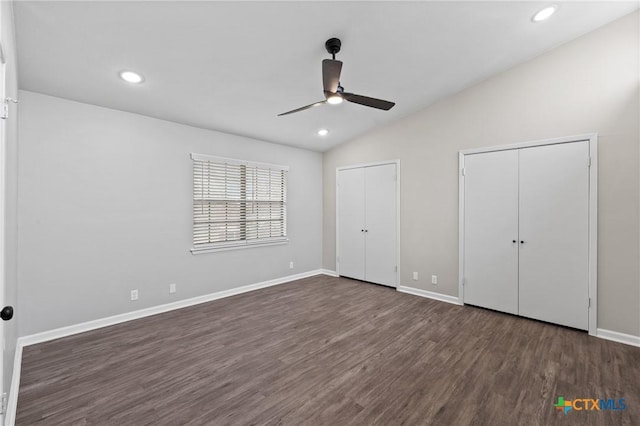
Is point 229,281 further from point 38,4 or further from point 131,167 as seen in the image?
point 38,4

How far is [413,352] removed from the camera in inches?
105

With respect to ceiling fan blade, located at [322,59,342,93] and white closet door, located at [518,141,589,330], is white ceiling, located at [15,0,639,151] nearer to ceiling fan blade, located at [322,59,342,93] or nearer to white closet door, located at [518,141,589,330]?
ceiling fan blade, located at [322,59,342,93]

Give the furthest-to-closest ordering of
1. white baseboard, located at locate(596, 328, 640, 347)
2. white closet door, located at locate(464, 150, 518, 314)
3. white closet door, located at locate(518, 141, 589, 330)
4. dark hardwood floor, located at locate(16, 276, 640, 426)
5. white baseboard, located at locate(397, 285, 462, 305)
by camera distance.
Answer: white baseboard, located at locate(397, 285, 462, 305) → white closet door, located at locate(464, 150, 518, 314) → white closet door, located at locate(518, 141, 589, 330) → white baseboard, located at locate(596, 328, 640, 347) → dark hardwood floor, located at locate(16, 276, 640, 426)

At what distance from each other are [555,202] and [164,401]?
4.20 meters

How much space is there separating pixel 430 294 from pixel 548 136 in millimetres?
2495

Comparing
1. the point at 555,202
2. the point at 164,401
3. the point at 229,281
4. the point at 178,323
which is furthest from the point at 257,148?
the point at 555,202

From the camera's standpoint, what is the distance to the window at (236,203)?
13.3 feet

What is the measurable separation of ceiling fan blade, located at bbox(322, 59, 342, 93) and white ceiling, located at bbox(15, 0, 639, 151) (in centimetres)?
39

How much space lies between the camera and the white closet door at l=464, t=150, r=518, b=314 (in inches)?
140

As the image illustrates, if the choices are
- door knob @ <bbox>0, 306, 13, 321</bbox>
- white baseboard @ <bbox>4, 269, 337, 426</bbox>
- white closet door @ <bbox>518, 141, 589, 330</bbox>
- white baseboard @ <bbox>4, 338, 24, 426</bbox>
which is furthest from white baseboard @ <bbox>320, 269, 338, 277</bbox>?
door knob @ <bbox>0, 306, 13, 321</bbox>

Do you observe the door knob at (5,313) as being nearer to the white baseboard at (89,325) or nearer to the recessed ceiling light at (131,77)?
the white baseboard at (89,325)

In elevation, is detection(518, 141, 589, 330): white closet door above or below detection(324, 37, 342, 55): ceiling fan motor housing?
below

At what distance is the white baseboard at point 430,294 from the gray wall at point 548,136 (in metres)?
0.07

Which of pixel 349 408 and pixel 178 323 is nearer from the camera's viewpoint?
pixel 349 408
